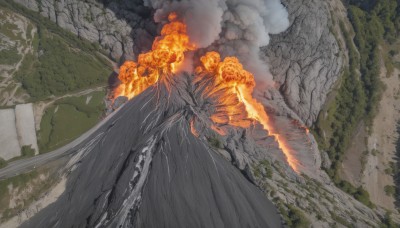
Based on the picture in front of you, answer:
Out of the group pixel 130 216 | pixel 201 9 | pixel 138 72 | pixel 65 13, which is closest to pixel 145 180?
pixel 130 216

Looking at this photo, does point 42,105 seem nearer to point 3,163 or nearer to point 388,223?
point 3,163

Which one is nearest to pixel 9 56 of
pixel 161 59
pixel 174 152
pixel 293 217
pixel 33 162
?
pixel 33 162

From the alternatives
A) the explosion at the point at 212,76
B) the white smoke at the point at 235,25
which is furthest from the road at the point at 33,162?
the white smoke at the point at 235,25

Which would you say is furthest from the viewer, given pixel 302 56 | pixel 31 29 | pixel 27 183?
pixel 31 29

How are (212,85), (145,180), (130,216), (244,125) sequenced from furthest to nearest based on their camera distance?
(212,85) → (244,125) → (145,180) → (130,216)

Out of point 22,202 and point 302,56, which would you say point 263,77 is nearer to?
point 302,56

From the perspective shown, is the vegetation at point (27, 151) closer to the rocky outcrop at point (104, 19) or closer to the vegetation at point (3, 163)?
the vegetation at point (3, 163)
